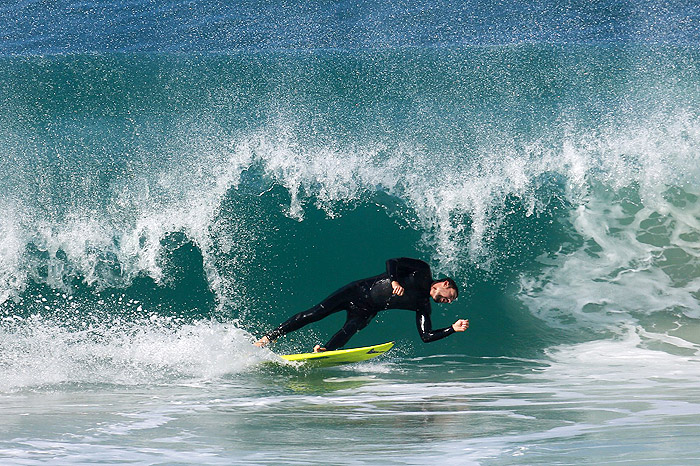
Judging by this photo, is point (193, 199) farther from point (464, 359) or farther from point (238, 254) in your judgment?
point (464, 359)

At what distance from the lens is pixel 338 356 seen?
6.30m

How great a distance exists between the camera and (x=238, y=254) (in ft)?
28.0

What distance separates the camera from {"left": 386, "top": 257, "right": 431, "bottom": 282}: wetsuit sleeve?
602 cm

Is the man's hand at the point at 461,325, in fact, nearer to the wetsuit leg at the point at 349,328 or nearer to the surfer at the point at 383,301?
the surfer at the point at 383,301

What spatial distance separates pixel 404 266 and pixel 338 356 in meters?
0.98

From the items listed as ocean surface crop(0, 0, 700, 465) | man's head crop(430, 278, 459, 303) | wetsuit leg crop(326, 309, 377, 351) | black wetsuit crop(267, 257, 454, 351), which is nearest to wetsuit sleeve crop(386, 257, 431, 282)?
black wetsuit crop(267, 257, 454, 351)

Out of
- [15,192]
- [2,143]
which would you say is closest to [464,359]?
[15,192]

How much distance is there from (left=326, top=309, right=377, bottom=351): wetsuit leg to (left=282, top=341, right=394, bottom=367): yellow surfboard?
113 mm

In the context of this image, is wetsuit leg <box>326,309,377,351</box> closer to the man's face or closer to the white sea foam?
the white sea foam

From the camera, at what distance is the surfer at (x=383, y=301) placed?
615cm

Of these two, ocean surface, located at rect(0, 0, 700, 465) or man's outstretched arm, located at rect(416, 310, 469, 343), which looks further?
man's outstretched arm, located at rect(416, 310, 469, 343)

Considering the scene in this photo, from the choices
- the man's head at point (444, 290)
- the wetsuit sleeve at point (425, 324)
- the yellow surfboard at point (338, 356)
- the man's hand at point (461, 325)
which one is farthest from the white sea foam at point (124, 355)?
the man's hand at point (461, 325)

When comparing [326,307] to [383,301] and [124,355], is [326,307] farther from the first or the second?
[124,355]

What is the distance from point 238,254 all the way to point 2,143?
584 centimetres
